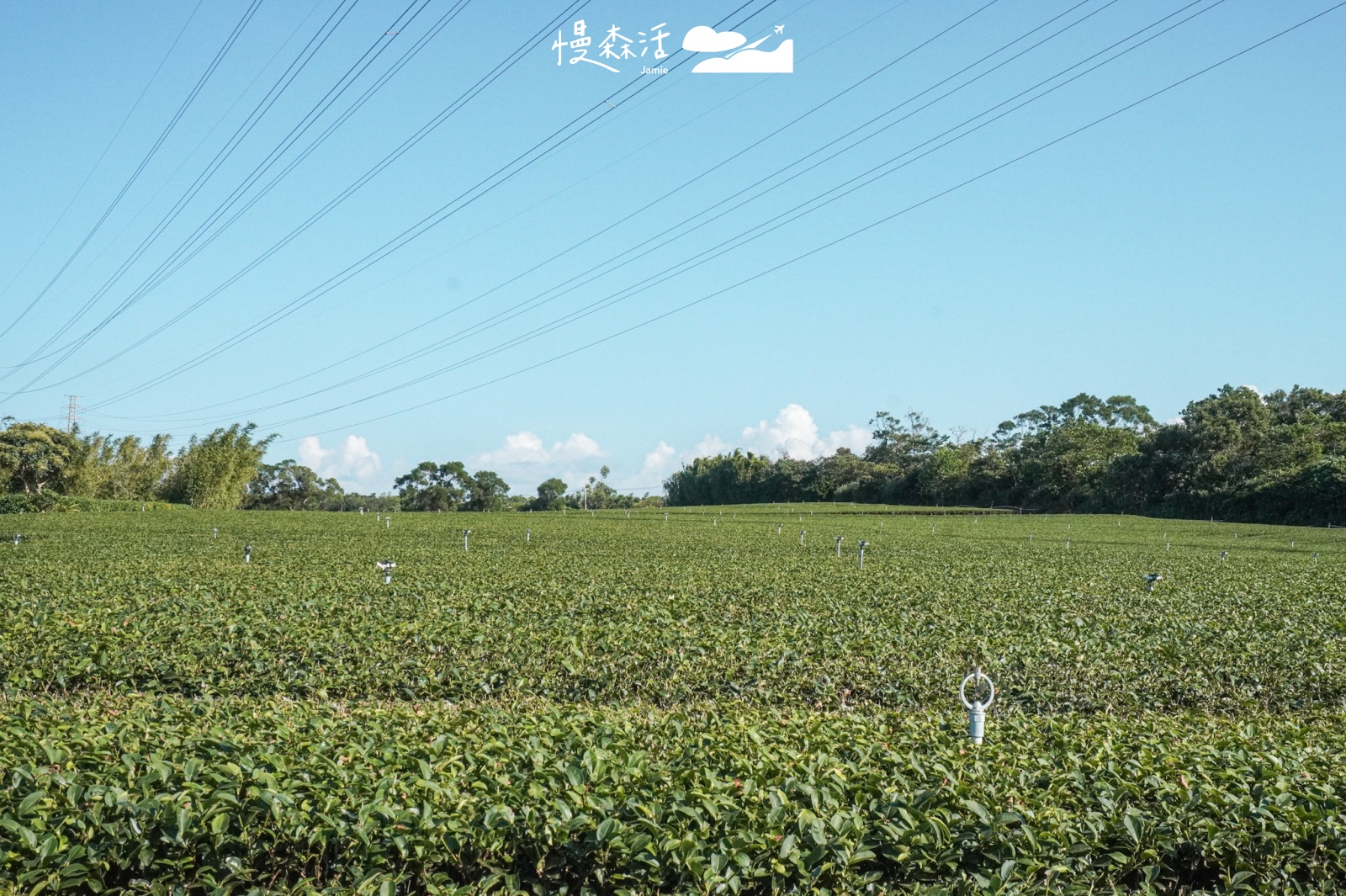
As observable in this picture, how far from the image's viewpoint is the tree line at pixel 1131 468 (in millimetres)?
61594

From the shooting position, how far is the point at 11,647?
1007 centimetres

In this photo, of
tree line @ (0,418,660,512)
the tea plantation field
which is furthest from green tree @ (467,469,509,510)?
the tea plantation field

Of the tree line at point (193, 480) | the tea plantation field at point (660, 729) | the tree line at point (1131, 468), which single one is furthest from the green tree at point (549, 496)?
the tea plantation field at point (660, 729)

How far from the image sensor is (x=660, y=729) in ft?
21.2

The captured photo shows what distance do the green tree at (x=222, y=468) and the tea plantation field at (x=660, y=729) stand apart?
45800mm

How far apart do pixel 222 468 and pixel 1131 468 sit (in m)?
63.0

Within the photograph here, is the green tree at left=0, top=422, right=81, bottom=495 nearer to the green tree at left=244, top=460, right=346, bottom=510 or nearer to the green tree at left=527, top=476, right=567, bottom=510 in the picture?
the green tree at left=244, top=460, right=346, bottom=510

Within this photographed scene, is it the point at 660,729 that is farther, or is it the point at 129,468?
the point at 129,468

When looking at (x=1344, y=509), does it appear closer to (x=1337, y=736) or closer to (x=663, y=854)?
(x=1337, y=736)

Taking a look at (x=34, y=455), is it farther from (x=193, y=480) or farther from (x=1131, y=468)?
(x=1131, y=468)

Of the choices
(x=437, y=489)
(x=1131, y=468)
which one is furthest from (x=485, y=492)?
(x=1131, y=468)

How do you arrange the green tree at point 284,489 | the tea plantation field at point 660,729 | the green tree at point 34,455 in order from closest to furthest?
the tea plantation field at point 660,729 < the green tree at point 34,455 < the green tree at point 284,489

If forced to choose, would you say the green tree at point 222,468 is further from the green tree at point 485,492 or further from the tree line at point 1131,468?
the tree line at point 1131,468

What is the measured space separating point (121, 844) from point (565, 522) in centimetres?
4634
